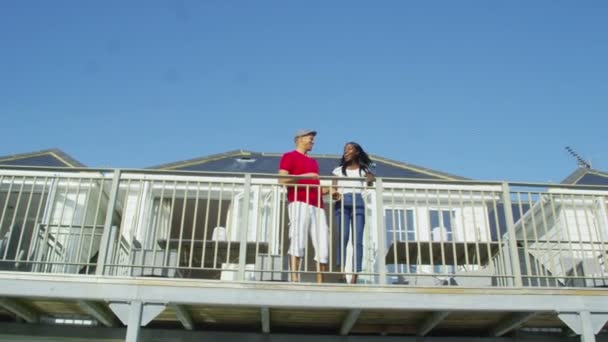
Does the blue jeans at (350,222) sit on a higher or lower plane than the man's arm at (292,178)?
lower

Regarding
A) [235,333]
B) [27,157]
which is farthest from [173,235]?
[235,333]

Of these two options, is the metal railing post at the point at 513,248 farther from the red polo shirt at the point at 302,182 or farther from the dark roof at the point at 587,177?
the dark roof at the point at 587,177

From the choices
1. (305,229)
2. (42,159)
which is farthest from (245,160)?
(305,229)

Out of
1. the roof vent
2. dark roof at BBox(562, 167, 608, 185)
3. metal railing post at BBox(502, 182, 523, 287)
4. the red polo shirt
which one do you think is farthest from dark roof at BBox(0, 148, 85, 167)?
dark roof at BBox(562, 167, 608, 185)

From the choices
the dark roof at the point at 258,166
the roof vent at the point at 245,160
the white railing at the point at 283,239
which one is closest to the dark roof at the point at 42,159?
the dark roof at the point at 258,166

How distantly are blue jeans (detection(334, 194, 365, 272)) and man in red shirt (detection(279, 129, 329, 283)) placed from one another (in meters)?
0.17

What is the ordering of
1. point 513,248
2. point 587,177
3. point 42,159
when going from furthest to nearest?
point 587,177 → point 42,159 → point 513,248

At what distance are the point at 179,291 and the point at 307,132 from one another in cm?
226

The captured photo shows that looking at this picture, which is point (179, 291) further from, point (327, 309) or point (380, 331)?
point (380, 331)

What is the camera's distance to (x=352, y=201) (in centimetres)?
654

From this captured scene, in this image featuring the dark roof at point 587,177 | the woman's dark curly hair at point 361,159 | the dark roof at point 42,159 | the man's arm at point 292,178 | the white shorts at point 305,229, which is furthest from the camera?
the dark roof at point 587,177

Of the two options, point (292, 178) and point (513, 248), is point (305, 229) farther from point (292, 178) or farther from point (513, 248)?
point (513, 248)

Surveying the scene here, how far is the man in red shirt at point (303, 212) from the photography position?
19.9 ft

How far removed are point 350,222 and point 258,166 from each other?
258 inches
